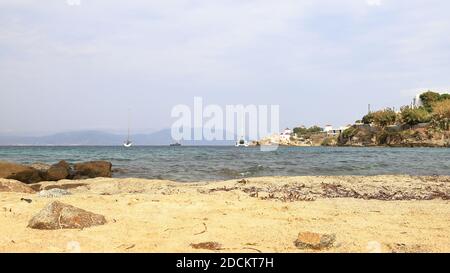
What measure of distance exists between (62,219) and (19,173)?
12.9m

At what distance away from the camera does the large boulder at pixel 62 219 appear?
5922mm

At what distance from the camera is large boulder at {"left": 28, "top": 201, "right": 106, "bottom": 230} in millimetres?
5922

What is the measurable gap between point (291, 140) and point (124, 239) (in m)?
172

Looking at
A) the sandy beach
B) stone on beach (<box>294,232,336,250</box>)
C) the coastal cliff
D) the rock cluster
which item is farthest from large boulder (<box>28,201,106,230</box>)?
the coastal cliff

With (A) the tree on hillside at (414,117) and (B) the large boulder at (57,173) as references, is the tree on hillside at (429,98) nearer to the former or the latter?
(A) the tree on hillside at (414,117)

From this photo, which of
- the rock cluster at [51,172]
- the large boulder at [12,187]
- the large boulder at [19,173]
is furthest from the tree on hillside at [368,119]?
the large boulder at [12,187]

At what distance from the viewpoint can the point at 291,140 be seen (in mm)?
174250

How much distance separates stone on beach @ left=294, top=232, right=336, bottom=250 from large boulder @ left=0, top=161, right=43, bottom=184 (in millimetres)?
15542

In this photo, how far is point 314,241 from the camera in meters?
4.94

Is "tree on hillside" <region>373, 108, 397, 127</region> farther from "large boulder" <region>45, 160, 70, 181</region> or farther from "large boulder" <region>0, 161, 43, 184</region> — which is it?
"large boulder" <region>0, 161, 43, 184</region>

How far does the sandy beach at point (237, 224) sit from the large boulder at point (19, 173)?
826 centimetres

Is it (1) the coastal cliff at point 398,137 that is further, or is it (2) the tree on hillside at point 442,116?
(2) the tree on hillside at point 442,116

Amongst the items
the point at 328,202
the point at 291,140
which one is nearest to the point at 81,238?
the point at 328,202
